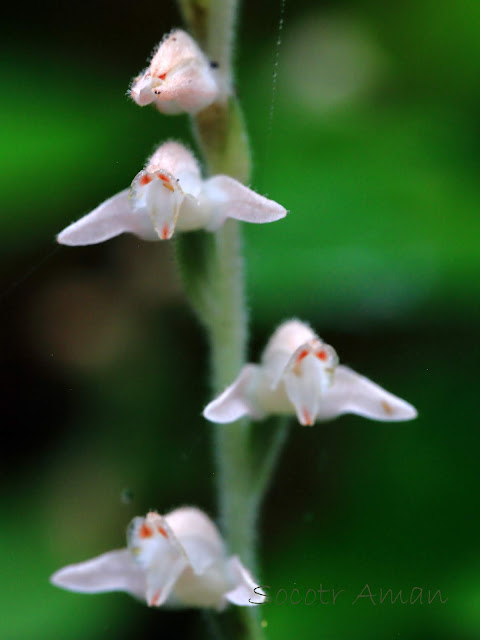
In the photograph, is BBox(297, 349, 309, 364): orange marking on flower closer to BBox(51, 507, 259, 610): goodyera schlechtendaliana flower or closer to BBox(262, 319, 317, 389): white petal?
BBox(262, 319, 317, 389): white petal

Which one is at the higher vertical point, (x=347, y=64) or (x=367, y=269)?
(x=347, y=64)

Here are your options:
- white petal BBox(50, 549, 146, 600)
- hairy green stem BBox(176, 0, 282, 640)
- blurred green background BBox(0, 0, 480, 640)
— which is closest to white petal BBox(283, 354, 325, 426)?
hairy green stem BBox(176, 0, 282, 640)

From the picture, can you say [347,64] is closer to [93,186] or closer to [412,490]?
[93,186]

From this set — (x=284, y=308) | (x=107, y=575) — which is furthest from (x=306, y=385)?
(x=284, y=308)

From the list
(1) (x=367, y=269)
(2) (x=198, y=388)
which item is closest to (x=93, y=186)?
(2) (x=198, y=388)

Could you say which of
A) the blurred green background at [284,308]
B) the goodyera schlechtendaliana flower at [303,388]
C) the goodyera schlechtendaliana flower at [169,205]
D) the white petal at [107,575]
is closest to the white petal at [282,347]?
the goodyera schlechtendaliana flower at [303,388]

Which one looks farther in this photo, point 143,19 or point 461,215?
point 143,19

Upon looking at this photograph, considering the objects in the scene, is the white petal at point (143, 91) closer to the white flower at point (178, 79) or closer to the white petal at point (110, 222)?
the white flower at point (178, 79)
